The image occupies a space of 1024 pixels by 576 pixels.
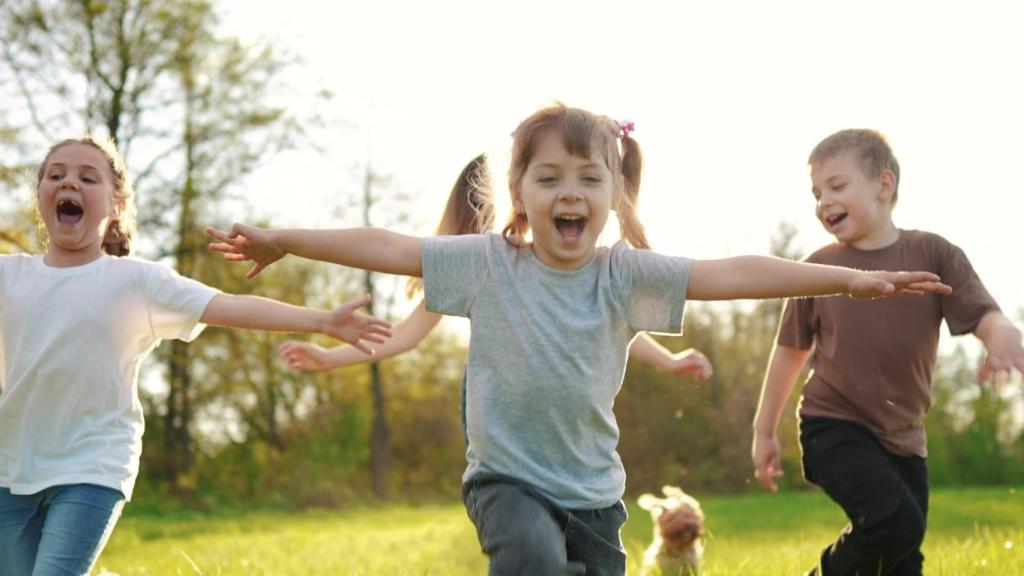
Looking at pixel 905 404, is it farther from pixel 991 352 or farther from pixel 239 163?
pixel 239 163

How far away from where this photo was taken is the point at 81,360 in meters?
4.40

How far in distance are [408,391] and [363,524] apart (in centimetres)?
694

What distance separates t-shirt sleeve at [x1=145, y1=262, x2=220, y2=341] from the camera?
439cm

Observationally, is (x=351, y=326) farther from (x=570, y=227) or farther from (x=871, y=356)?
(x=871, y=356)

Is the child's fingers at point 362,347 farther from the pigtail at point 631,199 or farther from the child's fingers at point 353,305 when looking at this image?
the pigtail at point 631,199

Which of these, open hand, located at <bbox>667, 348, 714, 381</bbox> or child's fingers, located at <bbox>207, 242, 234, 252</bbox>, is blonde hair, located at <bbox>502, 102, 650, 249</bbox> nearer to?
child's fingers, located at <bbox>207, 242, 234, 252</bbox>

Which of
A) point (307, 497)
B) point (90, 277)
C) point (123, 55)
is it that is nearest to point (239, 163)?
point (123, 55)

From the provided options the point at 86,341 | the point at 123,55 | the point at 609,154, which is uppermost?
the point at 123,55

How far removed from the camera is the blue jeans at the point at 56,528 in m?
4.14

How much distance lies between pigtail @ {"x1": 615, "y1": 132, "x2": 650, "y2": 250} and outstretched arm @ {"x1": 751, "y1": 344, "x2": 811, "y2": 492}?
1349 mm

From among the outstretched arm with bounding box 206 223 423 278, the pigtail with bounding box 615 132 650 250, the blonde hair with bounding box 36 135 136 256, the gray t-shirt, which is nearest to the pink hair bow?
the pigtail with bounding box 615 132 650 250

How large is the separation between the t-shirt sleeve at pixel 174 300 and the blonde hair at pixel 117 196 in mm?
446

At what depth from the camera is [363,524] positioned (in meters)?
18.3

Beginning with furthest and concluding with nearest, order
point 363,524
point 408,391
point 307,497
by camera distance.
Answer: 1. point 408,391
2. point 307,497
3. point 363,524
